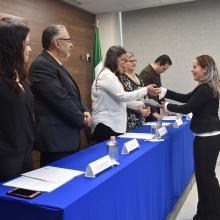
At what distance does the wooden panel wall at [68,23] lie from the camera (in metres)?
3.33

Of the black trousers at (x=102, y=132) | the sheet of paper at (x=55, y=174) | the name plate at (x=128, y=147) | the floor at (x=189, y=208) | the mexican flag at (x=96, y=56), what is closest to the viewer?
the sheet of paper at (x=55, y=174)

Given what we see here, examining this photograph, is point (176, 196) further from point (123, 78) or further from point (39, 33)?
point (39, 33)

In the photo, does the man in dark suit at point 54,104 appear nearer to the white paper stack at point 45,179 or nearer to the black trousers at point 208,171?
the white paper stack at point 45,179

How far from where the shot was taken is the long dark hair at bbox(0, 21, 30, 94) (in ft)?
4.07

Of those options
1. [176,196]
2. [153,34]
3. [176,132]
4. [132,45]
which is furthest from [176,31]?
[176,196]

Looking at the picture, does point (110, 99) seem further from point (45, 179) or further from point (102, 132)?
point (45, 179)

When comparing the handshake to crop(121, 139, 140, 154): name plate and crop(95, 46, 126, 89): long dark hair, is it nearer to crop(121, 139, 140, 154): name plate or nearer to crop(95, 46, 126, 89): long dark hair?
crop(95, 46, 126, 89): long dark hair

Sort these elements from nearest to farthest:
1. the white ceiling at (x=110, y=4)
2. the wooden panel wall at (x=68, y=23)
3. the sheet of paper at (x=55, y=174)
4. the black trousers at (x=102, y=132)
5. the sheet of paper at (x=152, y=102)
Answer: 1. the sheet of paper at (x=55, y=174)
2. the black trousers at (x=102, y=132)
3. the sheet of paper at (x=152, y=102)
4. the wooden panel wall at (x=68, y=23)
5. the white ceiling at (x=110, y=4)

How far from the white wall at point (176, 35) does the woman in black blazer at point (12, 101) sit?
3901 millimetres

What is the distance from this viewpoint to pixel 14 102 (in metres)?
1.26

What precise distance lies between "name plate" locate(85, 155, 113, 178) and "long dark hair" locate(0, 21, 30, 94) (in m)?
0.46

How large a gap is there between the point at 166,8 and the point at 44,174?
13.9ft

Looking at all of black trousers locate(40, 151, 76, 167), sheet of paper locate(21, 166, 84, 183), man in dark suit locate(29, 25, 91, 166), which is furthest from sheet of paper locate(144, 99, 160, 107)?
sheet of paper locate(21, 166, 84, 183)

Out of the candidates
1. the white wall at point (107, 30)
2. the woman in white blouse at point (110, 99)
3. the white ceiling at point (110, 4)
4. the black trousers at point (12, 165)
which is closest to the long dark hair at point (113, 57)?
the woman in white blouse at point (110, 99)
